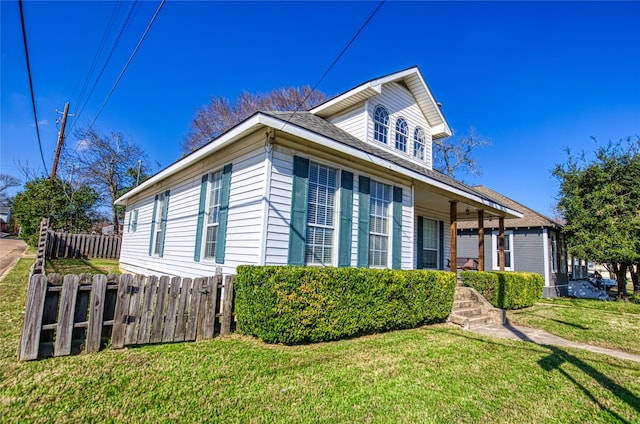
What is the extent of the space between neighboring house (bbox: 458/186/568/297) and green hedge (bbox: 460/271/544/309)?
4.95 metres

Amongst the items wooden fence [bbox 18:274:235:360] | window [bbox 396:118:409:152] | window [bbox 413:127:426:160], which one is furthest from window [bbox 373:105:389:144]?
wooden fence [bbox 18:274:235:360]

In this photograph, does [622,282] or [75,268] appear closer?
[75,268]

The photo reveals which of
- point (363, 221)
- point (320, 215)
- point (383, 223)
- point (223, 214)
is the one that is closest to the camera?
point (320, 215)

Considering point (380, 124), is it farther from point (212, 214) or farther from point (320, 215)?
point (212, 214)

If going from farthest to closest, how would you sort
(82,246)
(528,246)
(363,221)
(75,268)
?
1. (82,246)
2. (528,246)
3. (75,268)
4. (363,221)

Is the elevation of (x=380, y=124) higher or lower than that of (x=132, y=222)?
higher

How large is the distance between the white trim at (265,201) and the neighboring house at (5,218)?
68.9 meters

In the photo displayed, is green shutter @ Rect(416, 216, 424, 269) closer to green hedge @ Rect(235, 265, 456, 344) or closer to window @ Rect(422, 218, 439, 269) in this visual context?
window @ Rect(422, 218, 439, 269)

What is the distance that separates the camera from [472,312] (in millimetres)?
7445

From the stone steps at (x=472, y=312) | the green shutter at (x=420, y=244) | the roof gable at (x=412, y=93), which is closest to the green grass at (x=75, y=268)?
the roof gable at (x=412, y=93)

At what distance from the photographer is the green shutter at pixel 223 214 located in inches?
250

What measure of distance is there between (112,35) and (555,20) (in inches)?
352

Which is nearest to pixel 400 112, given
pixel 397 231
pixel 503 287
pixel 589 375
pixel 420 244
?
pixel 397 231

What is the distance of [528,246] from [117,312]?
17.5 m
